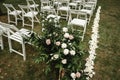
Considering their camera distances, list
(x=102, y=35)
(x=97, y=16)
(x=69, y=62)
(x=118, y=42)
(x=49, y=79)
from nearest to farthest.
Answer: (x=69, y=62), (x=49, y=79), (x=118, y=42), (x=102, y=35), (x=97, y=16)

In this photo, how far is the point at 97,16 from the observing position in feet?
29.6

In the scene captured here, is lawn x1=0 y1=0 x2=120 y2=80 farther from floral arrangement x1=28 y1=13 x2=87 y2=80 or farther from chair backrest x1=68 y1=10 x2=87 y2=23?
chair backrest x1=68 y1=10 x2=87 y2=23

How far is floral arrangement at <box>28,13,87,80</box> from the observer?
302cm

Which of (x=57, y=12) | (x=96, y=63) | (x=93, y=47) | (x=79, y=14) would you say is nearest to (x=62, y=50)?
(x=96, y=63)

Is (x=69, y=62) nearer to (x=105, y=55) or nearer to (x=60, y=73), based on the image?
(x=60, y=73)

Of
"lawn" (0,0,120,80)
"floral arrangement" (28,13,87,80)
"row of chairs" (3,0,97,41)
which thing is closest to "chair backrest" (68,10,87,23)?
"row of chairs" (3,0,97,41)

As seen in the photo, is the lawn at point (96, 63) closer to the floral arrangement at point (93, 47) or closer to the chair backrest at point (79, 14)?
the floral arrangement at point (93, 47)

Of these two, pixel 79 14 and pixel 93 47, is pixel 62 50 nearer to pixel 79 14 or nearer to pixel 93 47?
pixel 93 47

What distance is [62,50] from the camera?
9.85 ft

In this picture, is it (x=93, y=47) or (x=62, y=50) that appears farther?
(x=93, y=47)

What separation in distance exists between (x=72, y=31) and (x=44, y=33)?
0.55m

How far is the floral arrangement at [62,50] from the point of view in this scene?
3020 mm

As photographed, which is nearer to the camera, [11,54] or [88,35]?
[11,54]

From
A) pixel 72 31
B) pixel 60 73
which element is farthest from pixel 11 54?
pixel 72 31
